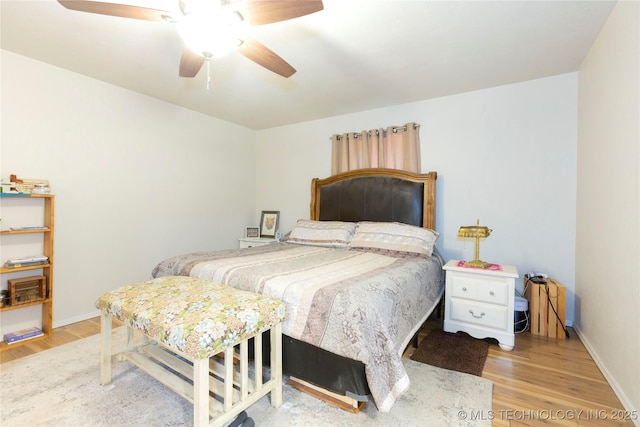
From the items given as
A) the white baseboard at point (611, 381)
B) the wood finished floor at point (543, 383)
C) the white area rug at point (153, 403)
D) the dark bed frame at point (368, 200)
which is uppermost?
the dark bed frame at point (368, 200)

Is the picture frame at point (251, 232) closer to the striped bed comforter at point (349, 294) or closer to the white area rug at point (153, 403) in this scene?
the striped bed comforter at point (349, 294)

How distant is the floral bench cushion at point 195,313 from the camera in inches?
50.8

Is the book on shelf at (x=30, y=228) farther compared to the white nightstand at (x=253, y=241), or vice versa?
the white nightstand at (x=253, y=241)

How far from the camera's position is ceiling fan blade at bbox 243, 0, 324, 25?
1.36 metres

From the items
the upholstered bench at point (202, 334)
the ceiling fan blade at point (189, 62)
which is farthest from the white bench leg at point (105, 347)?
the ceiling fan blade at point (189, 62)

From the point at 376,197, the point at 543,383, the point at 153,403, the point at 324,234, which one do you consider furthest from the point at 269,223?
the point at 543,383

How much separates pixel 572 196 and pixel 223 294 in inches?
122

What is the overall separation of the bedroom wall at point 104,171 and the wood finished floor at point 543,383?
0.70 m

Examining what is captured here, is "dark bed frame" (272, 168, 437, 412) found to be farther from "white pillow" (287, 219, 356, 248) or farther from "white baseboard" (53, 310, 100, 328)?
"white baseboard" (53, 310, 100, 328)

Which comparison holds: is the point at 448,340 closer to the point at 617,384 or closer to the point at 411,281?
the point at 411,281

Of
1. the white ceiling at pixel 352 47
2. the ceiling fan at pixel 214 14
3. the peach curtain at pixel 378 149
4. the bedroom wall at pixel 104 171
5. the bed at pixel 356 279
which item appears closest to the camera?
the ceiling fan at pixel 214 14

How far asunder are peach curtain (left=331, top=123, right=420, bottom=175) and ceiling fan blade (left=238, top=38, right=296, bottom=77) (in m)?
1.92

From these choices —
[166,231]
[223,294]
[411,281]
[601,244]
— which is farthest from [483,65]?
[166,231]

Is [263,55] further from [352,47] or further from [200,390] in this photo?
[200,390]
